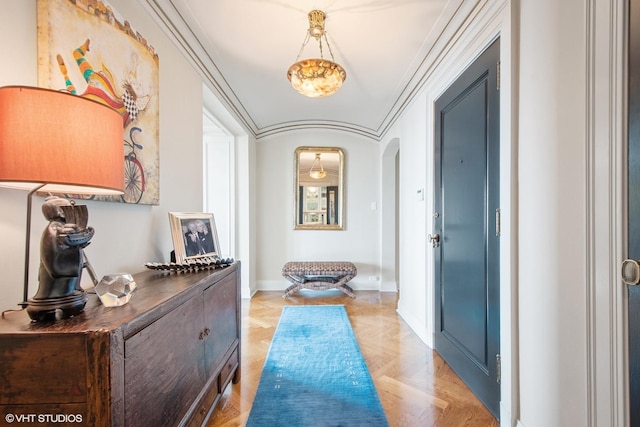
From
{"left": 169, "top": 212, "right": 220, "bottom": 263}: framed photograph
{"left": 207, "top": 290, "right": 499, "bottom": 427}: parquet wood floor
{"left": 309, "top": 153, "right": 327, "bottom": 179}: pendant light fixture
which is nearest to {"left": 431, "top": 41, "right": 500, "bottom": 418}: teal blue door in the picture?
{"left": 207, "top": 290, "right": 499, "bottom": 427}: parquet wood floor

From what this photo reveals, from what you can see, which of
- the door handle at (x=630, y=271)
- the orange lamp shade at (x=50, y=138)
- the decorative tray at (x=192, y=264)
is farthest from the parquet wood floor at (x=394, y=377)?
the orange lamp shade at (x=50, y=138)

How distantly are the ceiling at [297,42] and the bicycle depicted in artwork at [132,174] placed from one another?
0.87 m

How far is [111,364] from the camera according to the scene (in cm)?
66

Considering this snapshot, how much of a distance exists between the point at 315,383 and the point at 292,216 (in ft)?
9.04

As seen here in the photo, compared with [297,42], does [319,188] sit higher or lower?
lower

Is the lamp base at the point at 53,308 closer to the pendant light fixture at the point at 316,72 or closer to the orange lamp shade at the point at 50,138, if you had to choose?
the orange lamp shade at the point at 50,138

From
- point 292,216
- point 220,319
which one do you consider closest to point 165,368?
point 220,319

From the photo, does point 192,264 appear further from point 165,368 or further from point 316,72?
point 316,72

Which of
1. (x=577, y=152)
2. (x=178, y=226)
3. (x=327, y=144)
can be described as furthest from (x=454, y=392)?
(x=327, y=144)

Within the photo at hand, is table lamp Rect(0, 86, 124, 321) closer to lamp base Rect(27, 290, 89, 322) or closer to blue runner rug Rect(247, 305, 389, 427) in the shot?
lamp base Rect(27, 290, 89, 322)

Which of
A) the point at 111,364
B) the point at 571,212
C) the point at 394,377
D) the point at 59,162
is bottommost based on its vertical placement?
the point at 394,377

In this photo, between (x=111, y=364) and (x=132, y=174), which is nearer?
(x=111, y=364)

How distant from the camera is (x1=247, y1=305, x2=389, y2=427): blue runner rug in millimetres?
1451

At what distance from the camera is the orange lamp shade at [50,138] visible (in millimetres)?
635
